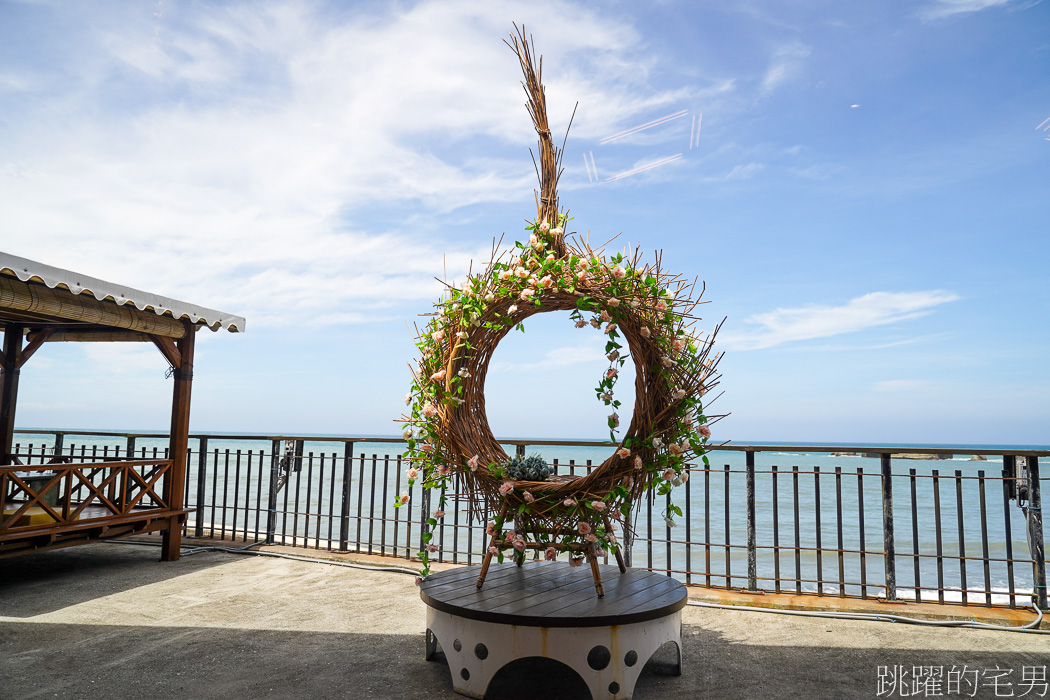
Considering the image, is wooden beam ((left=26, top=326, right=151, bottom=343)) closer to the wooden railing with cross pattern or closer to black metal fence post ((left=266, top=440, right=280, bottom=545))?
the wooden railing with cross pattern

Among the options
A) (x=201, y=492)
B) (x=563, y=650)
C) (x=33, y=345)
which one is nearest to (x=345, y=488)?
(x=201, y=492)

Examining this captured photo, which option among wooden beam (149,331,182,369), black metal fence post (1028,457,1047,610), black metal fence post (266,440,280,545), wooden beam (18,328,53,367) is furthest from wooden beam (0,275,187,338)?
black metal fence post (1028,457,1047,610)

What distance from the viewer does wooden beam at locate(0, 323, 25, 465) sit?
6.77 metres

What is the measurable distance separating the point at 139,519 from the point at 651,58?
21.3ft

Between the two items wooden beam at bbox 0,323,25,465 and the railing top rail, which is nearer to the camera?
the railing top rail

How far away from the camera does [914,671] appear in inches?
117

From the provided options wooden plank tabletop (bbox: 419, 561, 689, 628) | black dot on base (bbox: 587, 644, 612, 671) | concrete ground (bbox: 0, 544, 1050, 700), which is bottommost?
concrete ground (bbox: 0, 544, 1050, 700)

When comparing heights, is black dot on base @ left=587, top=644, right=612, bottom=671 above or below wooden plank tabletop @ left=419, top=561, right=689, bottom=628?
below

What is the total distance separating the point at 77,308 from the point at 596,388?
4.43 meters

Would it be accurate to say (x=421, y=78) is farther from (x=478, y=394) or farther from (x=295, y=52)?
(x=478, y=394)

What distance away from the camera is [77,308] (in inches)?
190


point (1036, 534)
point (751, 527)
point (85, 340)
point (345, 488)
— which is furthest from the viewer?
point (85, 340)

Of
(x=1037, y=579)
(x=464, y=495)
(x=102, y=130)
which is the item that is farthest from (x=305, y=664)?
(x=102, y=130)

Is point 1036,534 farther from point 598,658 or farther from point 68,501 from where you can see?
point 68,501
